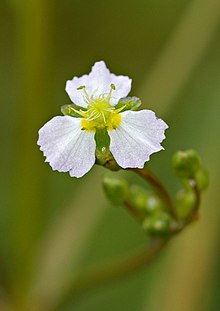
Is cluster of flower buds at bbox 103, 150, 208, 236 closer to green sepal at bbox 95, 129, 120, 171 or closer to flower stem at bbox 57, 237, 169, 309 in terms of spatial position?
flower stem at bbox 57, 237, 169, 309

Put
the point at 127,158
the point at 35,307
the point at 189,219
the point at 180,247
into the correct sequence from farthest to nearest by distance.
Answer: the point at 180,247, the point at 35,307, the point at 189,219, the point at 127,158

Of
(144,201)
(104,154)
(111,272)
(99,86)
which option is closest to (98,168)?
(111,272)

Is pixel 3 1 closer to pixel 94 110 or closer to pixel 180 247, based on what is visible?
pixel 180 247

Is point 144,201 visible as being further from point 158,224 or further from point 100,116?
point 100,116

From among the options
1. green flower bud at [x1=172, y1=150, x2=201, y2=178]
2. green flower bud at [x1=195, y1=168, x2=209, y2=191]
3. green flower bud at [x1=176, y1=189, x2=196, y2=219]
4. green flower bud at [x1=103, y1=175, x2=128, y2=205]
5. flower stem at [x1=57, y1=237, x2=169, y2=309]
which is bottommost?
flower stem at [x1=57, y1=237, x2=169, y2=309]

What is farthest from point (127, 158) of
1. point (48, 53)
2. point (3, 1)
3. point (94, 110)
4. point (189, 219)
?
point (3, 1)

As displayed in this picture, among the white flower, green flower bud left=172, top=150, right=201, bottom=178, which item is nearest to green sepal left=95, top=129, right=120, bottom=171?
the white flower

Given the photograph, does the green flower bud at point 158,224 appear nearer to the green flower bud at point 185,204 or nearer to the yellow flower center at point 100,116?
the green flower bud at point 185,204
